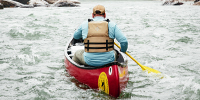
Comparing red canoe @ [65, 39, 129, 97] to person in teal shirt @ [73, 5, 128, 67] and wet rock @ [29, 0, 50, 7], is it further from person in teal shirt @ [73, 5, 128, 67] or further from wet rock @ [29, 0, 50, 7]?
wet rock @ [29, 0, 50, 7]

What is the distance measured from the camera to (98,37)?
4.56m

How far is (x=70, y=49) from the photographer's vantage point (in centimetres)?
709

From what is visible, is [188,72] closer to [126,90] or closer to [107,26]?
[126,90]

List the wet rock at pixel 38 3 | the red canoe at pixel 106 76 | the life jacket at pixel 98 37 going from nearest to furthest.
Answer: the red canoe at pixel 106 76 < the life jacket at pixel 98 37 < the wet rock at pixel 38 3

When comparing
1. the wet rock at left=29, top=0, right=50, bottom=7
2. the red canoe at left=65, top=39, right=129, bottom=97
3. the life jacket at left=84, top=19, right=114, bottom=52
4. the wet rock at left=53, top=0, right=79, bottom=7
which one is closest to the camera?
the red canoe at left=65, top=39, right=129, bottom=97

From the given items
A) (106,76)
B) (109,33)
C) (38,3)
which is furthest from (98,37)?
(38,3)

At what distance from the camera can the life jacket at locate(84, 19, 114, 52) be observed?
4.54 meters

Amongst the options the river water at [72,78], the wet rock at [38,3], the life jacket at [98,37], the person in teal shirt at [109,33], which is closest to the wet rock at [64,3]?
the wet rock at [38,3]

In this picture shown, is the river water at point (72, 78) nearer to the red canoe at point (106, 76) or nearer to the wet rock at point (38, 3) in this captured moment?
the red canoe at point (106, 76)

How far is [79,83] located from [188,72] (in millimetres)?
3131

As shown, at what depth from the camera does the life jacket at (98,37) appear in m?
4.54

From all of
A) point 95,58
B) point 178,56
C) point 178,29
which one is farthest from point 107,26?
point 178,29

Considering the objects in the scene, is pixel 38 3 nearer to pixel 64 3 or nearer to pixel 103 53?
pixel 64 3

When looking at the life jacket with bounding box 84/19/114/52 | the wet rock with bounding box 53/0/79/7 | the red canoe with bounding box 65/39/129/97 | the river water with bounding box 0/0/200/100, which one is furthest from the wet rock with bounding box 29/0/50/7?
the life jacket with bounding box 84/19/114/52
